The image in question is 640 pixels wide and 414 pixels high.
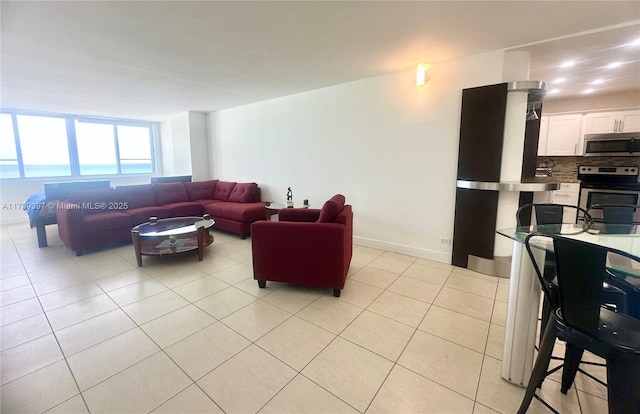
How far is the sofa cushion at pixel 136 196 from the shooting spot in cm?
475

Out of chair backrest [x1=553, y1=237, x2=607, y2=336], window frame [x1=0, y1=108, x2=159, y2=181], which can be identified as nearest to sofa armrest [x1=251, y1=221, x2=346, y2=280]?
chair backrest [x1=553, y1=237, x2=607, y2=336]

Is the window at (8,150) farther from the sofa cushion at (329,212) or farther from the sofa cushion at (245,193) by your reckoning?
the sofa cushion at (329,212)

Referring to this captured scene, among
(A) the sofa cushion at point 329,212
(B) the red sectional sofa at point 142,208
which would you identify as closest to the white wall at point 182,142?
(B) the red sectional sofa at point 142,208

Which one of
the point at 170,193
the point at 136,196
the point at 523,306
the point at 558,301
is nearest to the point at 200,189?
the point at 170,193

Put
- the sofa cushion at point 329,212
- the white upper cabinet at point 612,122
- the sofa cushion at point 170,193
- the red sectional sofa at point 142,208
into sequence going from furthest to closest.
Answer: the sofa cushion at point 170,193 → the white upper cabinet at point 612,122 → the red sectional sofa at point 142,208 → the sofa cushion at point 329,212

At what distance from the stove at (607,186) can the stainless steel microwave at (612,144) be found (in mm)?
248

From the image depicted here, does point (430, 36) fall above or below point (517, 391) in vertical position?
above

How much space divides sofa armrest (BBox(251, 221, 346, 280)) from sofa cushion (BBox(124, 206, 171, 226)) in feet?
9.51

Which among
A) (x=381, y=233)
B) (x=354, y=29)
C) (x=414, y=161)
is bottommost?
(x=381, y=233)

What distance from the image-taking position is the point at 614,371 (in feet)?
3.63

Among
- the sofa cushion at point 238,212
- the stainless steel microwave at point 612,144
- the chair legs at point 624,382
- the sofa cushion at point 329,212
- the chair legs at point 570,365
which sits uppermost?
the stainless steel microwave at point 612,144

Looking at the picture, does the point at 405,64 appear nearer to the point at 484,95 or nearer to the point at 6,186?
the point at 484,95

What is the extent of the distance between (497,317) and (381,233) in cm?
193

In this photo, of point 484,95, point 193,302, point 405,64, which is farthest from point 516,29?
point 193,302
